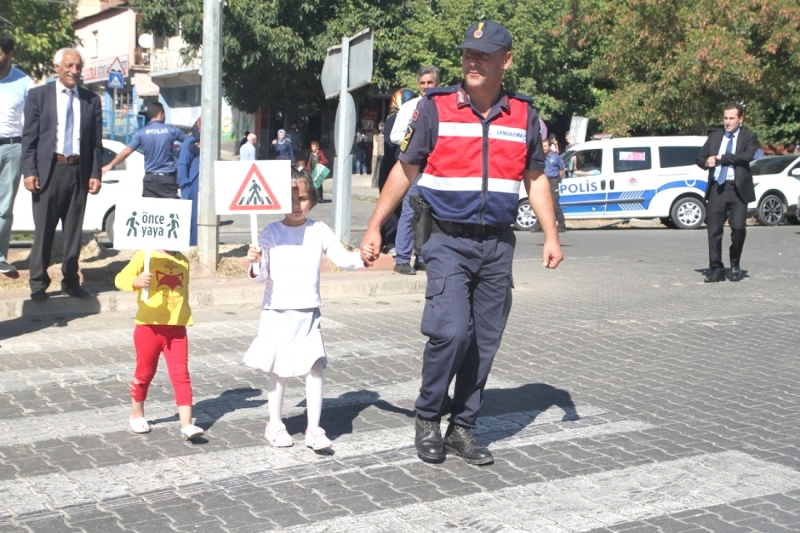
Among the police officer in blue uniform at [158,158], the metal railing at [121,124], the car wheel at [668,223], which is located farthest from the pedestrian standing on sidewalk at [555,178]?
the metal railing at [121,124]

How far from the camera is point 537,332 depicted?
8.94 meters

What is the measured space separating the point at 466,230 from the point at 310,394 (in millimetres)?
A: 1170

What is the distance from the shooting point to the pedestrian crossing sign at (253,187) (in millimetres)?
5500

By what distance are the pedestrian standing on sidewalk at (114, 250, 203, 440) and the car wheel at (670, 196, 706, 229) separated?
1819cm

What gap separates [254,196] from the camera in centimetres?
568

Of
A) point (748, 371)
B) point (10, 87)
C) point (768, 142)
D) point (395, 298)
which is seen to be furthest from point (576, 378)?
point (768, 142)

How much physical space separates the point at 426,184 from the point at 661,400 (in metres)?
2.38

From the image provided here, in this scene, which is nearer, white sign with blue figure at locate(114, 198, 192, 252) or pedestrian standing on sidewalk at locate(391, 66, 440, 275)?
white sign with blue figure at locate(114, 198, 192, 252)

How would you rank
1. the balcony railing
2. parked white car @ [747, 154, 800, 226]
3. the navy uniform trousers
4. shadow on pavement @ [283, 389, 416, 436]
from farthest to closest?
the balcony railing, parked white car @ [747, 154, 800, 226], shadow on pavement @ [283, 389, 416, 436], the navy uniform trousers

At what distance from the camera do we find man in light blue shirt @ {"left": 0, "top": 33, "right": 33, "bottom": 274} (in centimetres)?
884

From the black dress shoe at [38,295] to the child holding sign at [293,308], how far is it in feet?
13.7

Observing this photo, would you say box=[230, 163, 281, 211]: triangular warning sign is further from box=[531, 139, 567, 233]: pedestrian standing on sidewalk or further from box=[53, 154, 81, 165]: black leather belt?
box=[531, 139, 567, 233]: pedestrian standing on sidewalk

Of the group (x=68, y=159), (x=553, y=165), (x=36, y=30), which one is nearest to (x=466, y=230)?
(x=68, y=159)

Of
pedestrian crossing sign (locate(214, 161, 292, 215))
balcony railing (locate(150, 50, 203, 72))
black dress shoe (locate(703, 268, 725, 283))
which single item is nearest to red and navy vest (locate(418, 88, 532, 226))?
pedestrian crossing sign (locate(214, 161, 292, 215))
